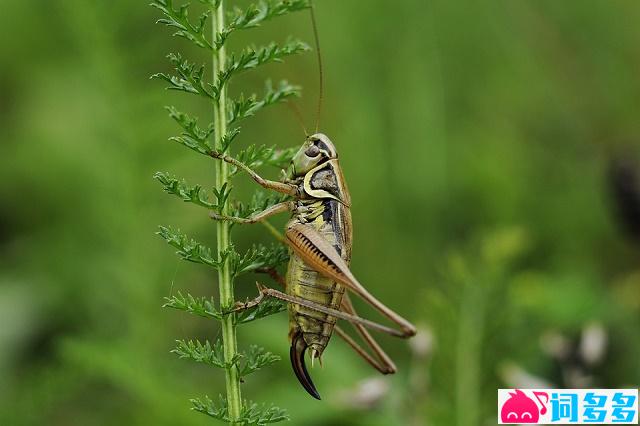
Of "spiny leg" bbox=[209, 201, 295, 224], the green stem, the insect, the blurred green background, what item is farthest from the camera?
the blurred green background

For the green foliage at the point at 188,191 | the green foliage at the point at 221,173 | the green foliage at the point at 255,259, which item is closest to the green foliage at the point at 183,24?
the green foliage at the point at 221,173

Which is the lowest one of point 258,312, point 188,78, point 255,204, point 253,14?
point 258,312

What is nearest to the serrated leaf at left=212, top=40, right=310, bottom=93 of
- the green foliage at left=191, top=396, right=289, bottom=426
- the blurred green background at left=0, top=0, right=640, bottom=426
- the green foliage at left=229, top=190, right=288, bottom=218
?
the green foliage at left=229, top=190, right=288, bottom=218

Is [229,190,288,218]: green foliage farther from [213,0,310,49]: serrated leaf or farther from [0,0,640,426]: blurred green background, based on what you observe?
[0,0,640,426]: blurred green background

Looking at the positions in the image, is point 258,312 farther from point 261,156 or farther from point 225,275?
point 261,156

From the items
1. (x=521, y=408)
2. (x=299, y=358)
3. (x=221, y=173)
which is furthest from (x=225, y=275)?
(x=521, y=408)

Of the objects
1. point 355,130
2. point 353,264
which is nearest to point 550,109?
point 355,130

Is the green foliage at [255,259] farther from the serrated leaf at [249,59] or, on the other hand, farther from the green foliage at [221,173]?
the serrated leaf at [249,59]
